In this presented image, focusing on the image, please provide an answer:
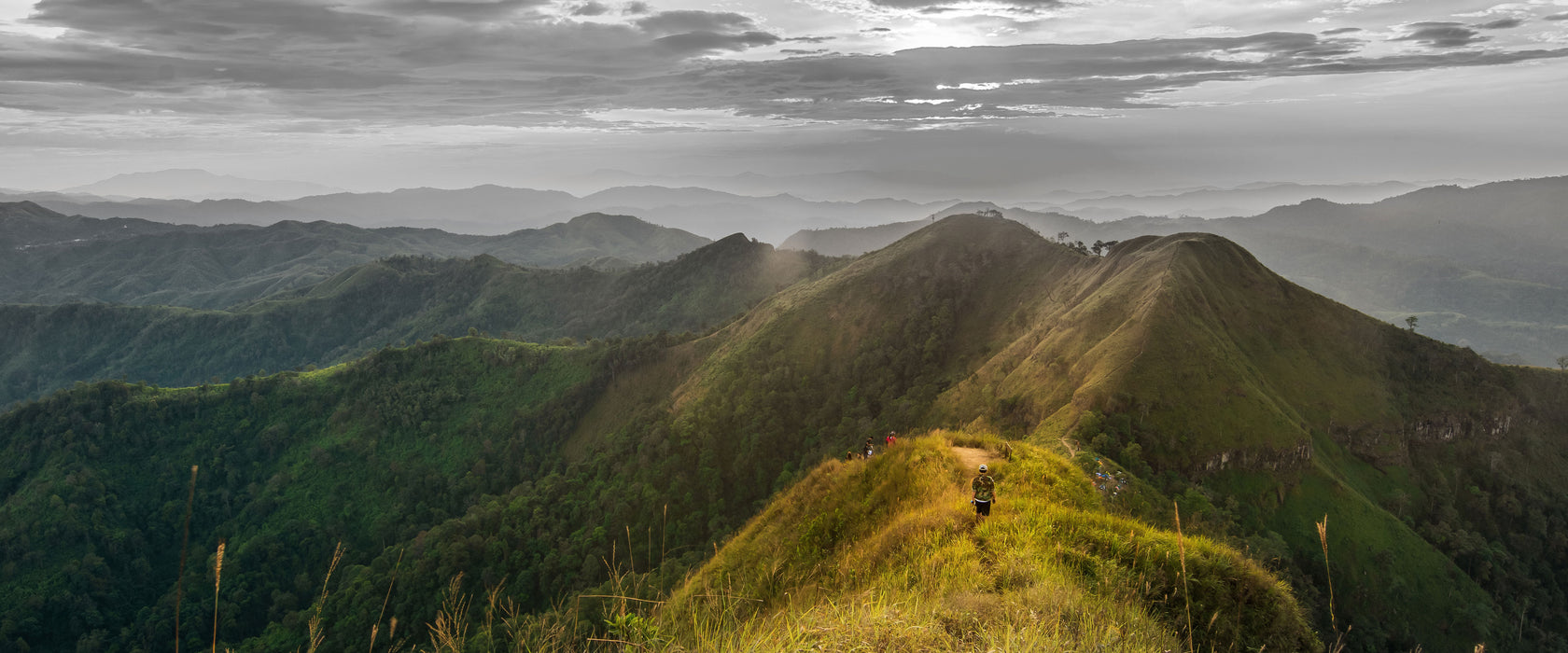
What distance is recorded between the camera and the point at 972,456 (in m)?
17.2

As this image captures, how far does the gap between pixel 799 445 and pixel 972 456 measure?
192 feet

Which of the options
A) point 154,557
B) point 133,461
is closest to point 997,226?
point 154,557

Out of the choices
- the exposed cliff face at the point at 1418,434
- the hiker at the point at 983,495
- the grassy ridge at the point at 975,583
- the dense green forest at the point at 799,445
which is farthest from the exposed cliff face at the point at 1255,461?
the hiker at the point at 983,495

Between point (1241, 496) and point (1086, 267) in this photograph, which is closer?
point (1241, 496)

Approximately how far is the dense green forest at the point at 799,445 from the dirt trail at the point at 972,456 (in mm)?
4275

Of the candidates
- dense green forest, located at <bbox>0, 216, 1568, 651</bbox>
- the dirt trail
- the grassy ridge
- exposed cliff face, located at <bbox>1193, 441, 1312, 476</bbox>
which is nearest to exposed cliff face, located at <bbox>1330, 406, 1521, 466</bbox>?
dense green forest, located at <bbox>0, 216, 1568, 651</bbox>

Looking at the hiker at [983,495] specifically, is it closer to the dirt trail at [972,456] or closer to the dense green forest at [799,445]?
the dirt trail at [972,456]

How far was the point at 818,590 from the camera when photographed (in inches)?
387

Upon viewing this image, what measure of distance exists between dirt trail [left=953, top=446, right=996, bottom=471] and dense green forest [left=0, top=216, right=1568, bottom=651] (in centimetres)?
427

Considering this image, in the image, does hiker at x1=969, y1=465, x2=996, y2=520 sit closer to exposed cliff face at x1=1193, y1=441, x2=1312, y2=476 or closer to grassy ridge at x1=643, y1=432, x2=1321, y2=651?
grassy ridge at x1=643, y1=432, x2=1321, y2=651

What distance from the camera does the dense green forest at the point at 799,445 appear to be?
44688 millimetres

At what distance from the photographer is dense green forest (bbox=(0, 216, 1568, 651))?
4469 centimetres

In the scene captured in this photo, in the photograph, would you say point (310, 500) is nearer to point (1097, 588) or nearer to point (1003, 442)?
point (1003, 442)

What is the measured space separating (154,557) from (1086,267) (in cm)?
12150
